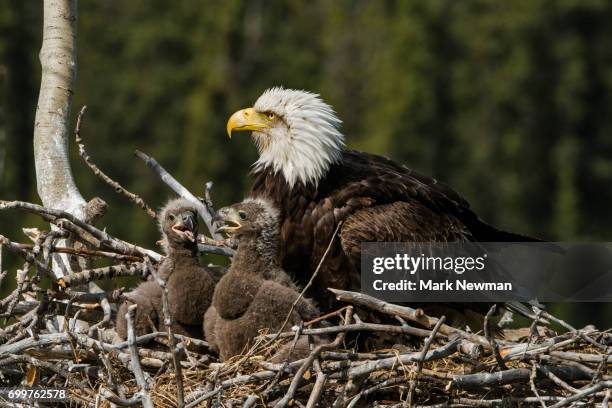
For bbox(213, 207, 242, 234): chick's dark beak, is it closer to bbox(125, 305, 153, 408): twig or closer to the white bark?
the white bark

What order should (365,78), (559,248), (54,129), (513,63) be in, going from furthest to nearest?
(365,78) → (513,63) → (559,248) → (54,129)

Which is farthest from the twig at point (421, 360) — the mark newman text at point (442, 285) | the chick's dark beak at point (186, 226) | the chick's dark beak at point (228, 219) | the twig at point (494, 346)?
the chick's dark beak at point (186, 226)

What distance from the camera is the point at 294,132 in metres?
7.86

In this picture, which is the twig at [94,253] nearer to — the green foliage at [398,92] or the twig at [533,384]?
the twig at [533,384]

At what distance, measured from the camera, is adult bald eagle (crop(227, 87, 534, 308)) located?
24.7ft

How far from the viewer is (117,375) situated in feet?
21.7

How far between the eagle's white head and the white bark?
986 mm

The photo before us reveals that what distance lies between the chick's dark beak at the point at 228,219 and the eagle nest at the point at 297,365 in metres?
0.65

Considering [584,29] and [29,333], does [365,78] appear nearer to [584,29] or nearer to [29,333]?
[584,29]

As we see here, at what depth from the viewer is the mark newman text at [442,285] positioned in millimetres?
7516

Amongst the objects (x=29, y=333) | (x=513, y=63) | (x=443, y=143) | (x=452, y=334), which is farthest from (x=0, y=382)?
(x=513, y=63)

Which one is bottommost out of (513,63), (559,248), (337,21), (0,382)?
(0,382)

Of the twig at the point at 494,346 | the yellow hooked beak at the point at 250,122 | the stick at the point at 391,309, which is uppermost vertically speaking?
the yellow hooked beak at the point at 250,122

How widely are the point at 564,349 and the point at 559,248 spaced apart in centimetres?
148
